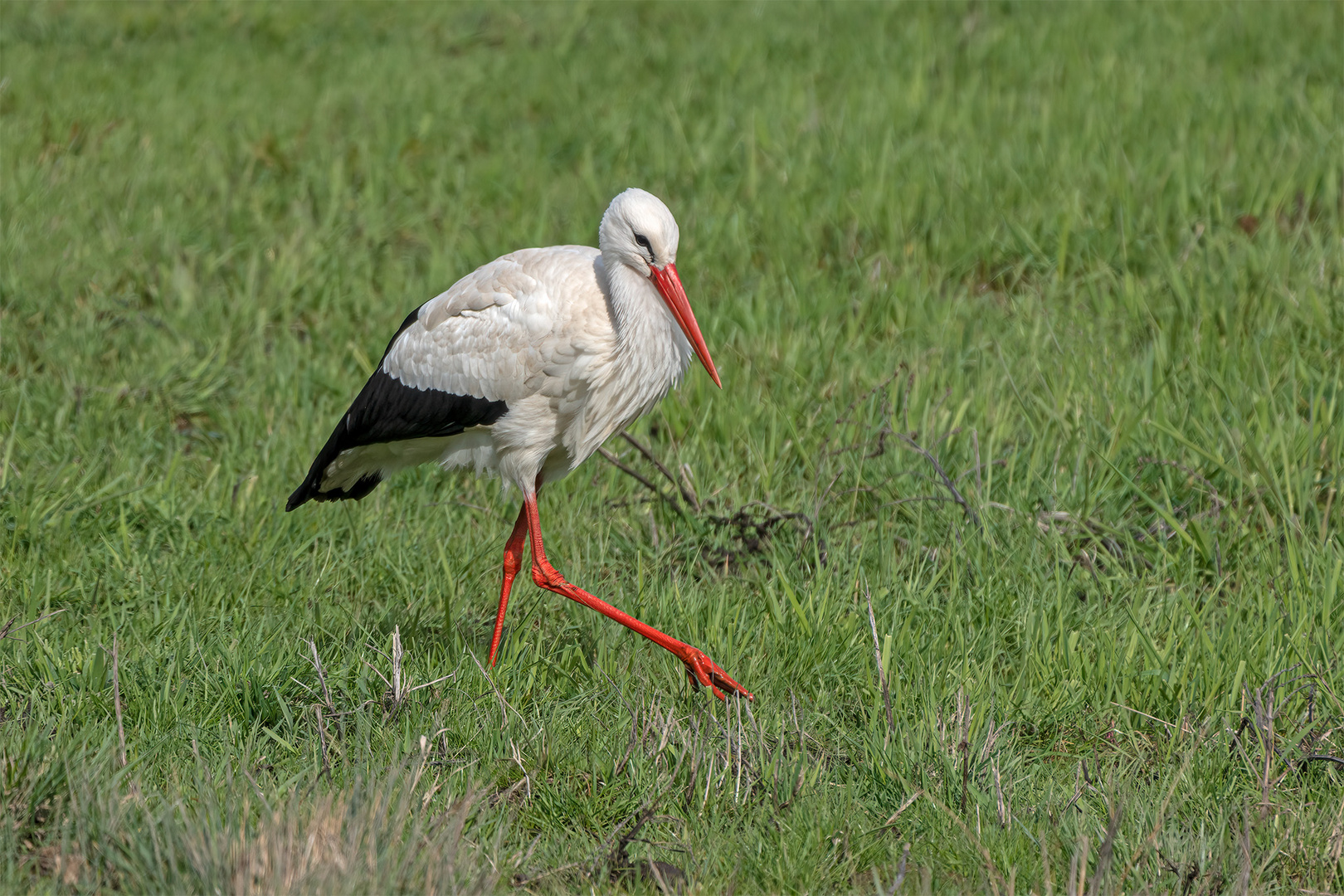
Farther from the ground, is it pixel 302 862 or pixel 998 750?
pixel 302 862

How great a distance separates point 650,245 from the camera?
359 cm

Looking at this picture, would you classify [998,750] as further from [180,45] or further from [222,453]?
[180,45]

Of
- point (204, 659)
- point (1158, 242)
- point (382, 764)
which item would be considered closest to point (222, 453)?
point (204, 659)

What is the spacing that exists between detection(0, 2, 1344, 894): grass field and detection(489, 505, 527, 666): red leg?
0.07m

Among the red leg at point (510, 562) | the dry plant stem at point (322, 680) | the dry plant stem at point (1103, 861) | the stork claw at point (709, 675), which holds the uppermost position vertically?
the dry plant stem at point (322, 680)

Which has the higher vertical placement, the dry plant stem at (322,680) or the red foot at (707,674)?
the dry plant stem at (322,680)

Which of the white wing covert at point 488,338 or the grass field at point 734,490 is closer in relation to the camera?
the grass field at point 734,490

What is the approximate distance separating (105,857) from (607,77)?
6.25 meters

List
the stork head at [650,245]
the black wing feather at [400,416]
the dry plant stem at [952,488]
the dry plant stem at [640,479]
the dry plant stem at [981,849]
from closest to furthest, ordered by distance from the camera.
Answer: the dry plant stem at [981,849] < the stork head at [650,245] < the black wing feather at [400,416] < the dry plant stem at [952,488] < the dry plant stem at [640,479]

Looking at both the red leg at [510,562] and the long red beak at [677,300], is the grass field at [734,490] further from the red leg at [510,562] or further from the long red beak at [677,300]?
the long red beak at [677,300]

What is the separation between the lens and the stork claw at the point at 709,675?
3414 mm

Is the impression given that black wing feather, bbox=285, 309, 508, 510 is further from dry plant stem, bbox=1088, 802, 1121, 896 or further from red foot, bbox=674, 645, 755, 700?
dry plant stem, bbox=1088, 802, 1121, 896

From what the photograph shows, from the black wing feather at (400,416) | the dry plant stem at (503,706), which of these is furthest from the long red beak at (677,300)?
the dry plant stem at (503,706)

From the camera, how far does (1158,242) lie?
570 cm
